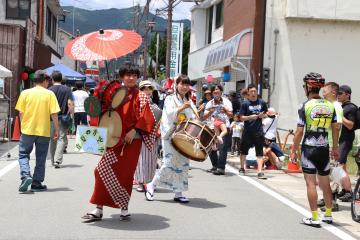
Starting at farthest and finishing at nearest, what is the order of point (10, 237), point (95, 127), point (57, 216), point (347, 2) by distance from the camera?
point (347, 2), point (57, 216), point (95, 127), point (10, 237)

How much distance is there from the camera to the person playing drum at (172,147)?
27.6 feet

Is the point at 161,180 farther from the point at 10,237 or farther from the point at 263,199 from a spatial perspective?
the point at 10,237

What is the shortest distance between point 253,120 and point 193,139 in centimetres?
369

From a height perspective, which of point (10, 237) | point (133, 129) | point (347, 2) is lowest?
point (10, 237)

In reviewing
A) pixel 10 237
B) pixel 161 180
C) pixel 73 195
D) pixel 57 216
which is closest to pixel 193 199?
pixel 161 180

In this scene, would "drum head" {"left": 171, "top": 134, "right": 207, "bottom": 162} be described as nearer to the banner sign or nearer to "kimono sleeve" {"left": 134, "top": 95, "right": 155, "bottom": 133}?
"kimono sleeve" {"left": 134, "top": 95, "right": 155, "bottom": 133}

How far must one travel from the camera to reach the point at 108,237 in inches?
245

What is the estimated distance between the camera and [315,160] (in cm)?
707

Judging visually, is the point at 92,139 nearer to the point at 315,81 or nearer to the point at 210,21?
the point at 315,81

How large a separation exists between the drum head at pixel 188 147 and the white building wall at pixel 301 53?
14.6m

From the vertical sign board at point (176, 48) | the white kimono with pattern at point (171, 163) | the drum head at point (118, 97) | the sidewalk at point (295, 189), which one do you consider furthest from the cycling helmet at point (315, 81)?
the vertical sign board at point (176, 48)

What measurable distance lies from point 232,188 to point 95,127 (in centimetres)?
418

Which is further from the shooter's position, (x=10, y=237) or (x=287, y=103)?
(x=287, y=103)

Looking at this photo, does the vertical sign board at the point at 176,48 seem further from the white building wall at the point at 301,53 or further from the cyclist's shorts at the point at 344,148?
the cyclist's shorts at the point at 344,148
